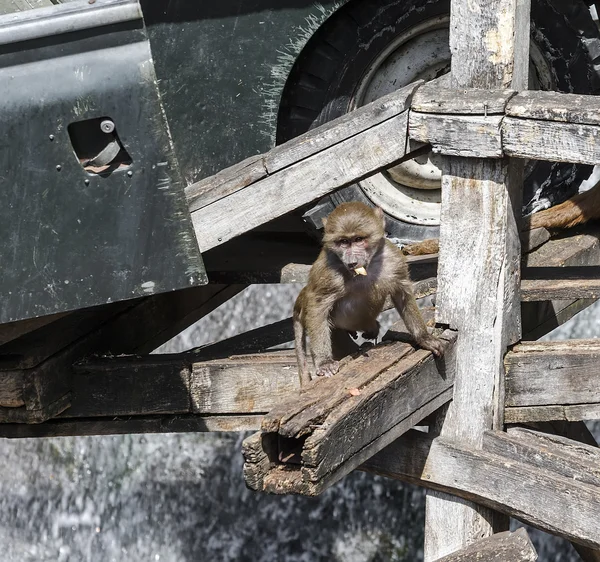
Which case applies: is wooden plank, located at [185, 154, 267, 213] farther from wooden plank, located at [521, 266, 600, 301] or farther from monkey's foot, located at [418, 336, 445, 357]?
wooden plank, located at [521, 266, 600, 301]

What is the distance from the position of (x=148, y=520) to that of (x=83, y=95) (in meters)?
5.34

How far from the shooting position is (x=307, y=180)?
13.1ft

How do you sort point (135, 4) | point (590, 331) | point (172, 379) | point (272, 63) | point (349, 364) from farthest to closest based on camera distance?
point (590, 331) < point (272, 63) < point (172, 379) < point (349, 364) < point (135, 4)

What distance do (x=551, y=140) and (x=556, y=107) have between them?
105 mm

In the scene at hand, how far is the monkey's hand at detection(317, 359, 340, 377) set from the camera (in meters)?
3.96

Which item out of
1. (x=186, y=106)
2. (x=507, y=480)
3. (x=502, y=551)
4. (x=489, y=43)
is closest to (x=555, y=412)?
(x=507, y=480)

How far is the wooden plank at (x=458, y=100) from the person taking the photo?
3.63 metres

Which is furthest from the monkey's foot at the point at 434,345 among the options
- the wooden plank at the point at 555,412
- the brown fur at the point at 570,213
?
the brown fur at the point at 570,213

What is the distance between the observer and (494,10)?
12.0ft

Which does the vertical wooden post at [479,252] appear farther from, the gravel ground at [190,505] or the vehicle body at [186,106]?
the gravel ground at [190,505]

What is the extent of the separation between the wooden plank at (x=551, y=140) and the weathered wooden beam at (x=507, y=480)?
106cm

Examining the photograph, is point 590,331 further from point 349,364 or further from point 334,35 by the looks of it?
point 349,364

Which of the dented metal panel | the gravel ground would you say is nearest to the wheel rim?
the dented metal panel

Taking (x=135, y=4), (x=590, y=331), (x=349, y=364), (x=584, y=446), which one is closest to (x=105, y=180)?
(x=135, y=4)
